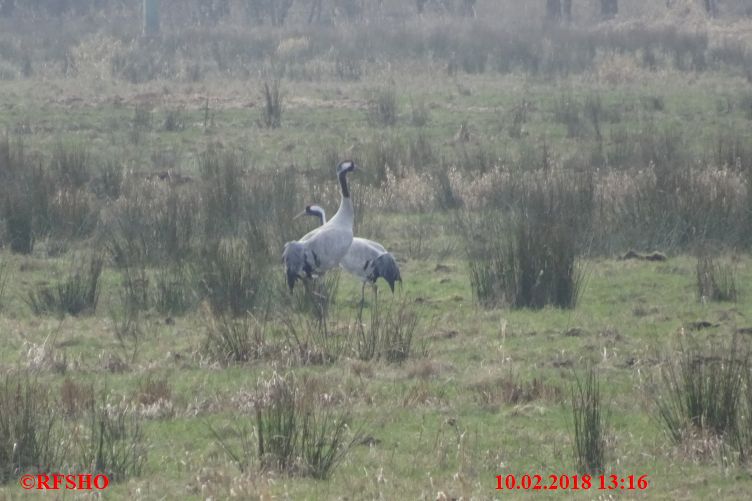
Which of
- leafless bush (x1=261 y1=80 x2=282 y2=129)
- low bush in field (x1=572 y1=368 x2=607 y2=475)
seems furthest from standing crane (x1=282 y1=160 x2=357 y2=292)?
leafless bush (x1=261 y1=80 x2=282 y2=129)

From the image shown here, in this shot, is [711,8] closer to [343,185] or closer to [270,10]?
[270,10]

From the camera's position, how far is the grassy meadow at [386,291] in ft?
21.8

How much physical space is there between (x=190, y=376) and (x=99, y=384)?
0.57 m

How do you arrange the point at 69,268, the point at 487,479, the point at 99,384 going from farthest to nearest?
the point at 69,268
the point at 99,384
the point at 487,479

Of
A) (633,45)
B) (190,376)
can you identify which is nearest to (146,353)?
(190,376)

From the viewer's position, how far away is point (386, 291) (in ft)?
38.3

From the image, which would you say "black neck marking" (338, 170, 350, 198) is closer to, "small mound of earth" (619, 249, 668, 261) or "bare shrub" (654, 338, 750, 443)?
"small mound of earth" (619, 249, 668, 261)

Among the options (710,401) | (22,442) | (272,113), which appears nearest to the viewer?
(22,442)

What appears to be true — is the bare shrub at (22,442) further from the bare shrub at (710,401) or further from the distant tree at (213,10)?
the distant tree at (213,10)

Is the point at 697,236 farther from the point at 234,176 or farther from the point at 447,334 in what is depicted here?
the point at 234,176

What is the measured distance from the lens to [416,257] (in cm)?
1305

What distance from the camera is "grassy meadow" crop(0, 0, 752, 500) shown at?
21.8 ft

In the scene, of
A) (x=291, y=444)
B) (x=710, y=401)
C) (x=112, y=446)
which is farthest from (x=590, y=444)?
(x=112, y=446)

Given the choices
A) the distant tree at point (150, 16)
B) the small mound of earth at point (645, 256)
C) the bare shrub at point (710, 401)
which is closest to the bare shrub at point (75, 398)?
the bare shrub at point (710, 401)
